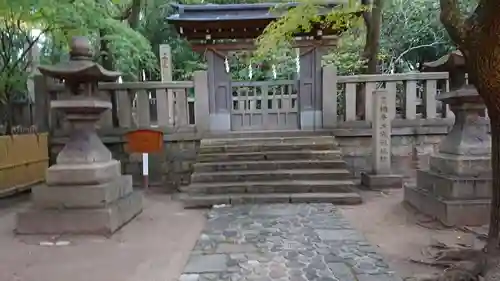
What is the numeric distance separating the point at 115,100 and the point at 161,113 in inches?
42.2

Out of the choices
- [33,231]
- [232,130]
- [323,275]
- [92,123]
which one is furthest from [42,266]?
[232,130]

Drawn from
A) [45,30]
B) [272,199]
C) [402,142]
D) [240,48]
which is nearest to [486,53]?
[272,199]

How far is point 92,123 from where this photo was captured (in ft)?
21.4

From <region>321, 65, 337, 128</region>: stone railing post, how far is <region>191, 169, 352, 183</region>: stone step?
2.16 metres

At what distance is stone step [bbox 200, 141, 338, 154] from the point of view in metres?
9.10

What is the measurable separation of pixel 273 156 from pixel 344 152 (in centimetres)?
200

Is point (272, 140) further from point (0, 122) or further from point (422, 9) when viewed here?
point (422, 9)

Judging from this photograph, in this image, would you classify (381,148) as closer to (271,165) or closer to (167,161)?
(271,165)

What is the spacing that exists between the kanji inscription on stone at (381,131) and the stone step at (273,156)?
80cm

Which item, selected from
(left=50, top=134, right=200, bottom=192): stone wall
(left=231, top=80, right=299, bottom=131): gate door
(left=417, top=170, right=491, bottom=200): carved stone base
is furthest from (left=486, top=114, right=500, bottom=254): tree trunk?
(left=231, top=80, right=299, bottom=131): gate door

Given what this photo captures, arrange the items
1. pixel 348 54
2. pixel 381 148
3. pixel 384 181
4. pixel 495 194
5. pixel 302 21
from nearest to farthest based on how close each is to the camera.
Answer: pixel 495 194 < pixel 381 148 < pixel 384 181 < pixel 302 21 < pixel 348 54

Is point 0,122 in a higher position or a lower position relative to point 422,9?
lower

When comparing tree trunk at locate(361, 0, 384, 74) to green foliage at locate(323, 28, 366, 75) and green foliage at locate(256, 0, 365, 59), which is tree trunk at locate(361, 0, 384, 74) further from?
green foliage at locate(323, 28, 366, 75)

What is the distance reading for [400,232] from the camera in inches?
224
